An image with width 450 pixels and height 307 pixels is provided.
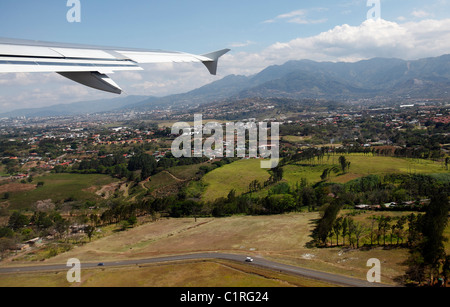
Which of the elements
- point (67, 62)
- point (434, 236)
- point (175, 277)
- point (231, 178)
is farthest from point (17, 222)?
point (434, 236)

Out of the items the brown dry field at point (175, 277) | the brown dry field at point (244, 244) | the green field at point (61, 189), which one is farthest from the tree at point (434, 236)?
the green field at point (61, 189)

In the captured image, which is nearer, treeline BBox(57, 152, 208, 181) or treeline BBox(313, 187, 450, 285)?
treeline BBox(313, 187, 450, 285)

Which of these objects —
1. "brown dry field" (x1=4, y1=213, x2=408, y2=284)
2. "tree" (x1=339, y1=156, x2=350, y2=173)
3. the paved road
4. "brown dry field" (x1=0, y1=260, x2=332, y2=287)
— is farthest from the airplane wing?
"tree" (x1=339, y1=156, x2=350, y2=173)

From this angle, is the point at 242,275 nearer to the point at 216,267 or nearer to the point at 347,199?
the point at 216,267

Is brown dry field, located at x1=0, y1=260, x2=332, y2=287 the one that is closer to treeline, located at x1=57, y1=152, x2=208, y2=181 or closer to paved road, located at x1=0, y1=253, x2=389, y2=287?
paved road, located at x1=0, y1=253, x2=389, y2=287

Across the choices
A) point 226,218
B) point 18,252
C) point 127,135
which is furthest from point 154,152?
point 18,252

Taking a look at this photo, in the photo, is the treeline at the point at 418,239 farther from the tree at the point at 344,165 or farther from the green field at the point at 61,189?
the green field at the point at 61,189

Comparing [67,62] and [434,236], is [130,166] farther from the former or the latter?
[67,62]
